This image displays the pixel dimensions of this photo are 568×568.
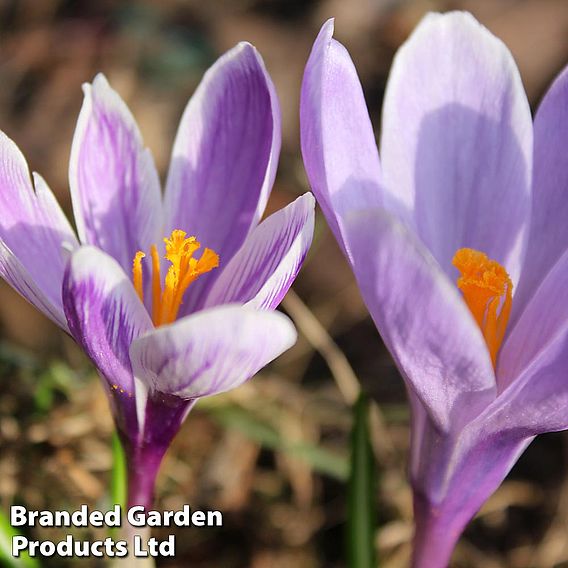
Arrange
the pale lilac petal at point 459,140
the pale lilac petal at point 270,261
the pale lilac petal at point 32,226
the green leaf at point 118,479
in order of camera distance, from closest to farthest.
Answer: the pale lilac petal at point 270,261 → the pale lilac petal at point 32,226 → the pale lilac petal at point 459,140 → the green leaf at point 118,479

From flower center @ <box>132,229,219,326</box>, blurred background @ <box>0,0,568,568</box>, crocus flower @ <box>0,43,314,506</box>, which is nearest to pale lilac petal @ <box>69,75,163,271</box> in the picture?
crocus flower @ <box>0,43,314,506</box>

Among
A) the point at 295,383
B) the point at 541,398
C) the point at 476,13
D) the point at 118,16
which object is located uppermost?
the point at 118,16

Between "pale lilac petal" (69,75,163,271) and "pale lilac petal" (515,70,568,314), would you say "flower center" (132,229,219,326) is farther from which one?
"pale lilac petal" (515,70,568,314)

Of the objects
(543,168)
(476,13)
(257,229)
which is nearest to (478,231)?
(543,168)

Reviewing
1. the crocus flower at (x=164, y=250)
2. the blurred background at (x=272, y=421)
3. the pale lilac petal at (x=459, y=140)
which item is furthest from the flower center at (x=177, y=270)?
the blurred background at (x=272, y=421)

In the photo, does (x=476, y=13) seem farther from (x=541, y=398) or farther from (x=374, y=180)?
(x=541, y=398)

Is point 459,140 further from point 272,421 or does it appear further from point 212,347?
point 272,421

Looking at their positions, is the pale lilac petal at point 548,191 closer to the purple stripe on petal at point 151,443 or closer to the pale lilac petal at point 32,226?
the purple stripe on petal at point 151,443

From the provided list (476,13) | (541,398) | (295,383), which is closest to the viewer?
(541,398)
